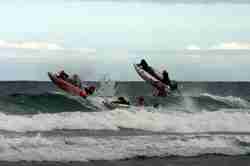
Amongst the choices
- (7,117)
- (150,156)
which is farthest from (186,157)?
(7,117)

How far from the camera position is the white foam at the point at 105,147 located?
14930 millimetres

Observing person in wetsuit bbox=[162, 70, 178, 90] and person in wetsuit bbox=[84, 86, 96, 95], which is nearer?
person in wetsuit bbox=[84, 86, 96, 95]

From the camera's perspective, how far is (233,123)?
25391 mm

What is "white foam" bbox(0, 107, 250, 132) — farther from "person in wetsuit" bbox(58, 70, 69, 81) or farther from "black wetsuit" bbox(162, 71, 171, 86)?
"black wetsuit" bbox(162, 71, 171, 86)

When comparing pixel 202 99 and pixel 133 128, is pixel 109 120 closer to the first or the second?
pixel 133 128

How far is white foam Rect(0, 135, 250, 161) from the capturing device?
14.9 metres

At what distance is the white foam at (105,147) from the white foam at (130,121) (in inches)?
154

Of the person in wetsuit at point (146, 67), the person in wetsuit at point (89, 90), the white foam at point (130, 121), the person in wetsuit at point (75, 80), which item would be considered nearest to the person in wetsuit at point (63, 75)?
the person in wetsuit at point (75, 80)

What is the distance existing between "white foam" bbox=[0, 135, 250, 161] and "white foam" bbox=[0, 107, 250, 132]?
12.9 ft

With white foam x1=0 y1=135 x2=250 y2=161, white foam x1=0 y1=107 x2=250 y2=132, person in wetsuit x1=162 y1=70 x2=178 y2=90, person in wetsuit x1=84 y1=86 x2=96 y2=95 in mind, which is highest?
person in wetsuit x1=162 y1=70 x2=178 y2=90

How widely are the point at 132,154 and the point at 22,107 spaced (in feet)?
49.1

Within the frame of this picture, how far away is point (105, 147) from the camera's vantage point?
53.5ft

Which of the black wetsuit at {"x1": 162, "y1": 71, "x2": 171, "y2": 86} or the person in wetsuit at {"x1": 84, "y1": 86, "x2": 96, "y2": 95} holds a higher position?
the black wetsuit at {"x1": 162, "y1": 71, "x2": 171, "y2": 86}

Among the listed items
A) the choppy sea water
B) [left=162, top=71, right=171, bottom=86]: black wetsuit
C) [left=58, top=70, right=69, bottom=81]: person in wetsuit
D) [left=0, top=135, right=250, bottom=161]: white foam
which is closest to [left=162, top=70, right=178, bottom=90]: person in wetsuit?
[left=162, top=71, right=171, bottom=86]: black wetsuit
